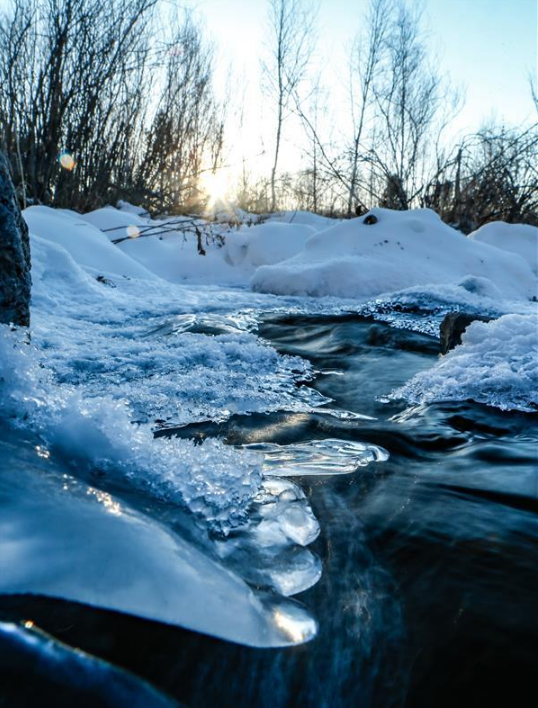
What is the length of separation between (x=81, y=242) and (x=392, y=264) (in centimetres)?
257

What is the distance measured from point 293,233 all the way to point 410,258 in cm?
196

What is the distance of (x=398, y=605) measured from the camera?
0.75 metres

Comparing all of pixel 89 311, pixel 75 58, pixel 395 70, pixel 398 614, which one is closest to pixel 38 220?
pixel 89 311

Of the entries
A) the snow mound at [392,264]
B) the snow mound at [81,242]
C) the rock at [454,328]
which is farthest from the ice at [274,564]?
the snow mound at [81,242]

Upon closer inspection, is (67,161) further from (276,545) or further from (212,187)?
(276,545)

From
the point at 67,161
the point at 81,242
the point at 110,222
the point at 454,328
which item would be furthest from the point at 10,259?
the point at 67,161

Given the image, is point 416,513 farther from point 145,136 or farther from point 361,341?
point 145,136

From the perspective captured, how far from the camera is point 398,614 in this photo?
727mm

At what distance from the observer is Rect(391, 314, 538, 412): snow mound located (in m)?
1.65

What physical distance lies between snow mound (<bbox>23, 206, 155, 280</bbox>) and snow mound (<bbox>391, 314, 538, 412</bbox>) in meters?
2.88

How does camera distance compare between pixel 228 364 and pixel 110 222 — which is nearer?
pixel 228 364

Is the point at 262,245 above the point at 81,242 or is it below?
above

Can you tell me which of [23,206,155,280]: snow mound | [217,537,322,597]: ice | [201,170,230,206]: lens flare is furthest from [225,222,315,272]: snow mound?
[217,537,322,597]: ice

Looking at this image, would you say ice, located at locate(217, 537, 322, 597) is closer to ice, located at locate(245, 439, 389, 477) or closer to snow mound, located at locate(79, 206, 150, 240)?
ice, located at locate(245, 439, 389, 477)
